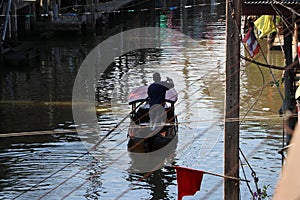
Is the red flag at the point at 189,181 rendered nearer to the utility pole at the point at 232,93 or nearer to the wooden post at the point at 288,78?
the utility pole at the point at 232,93

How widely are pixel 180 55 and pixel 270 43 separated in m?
5.14

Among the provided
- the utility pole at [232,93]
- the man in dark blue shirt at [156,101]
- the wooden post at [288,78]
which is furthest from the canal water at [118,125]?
the utility pole at [232,93]

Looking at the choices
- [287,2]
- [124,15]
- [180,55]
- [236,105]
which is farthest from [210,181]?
[124,15]

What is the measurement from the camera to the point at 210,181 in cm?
1198

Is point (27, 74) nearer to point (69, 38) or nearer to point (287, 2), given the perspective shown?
point (69, 38)

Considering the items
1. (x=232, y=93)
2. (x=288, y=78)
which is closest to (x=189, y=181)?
(x=232, y=93)

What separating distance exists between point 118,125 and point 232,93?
9.60 meters

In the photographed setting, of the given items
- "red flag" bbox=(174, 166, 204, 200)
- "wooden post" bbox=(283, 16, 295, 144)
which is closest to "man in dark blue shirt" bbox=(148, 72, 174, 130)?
"wooden post" bbox=(283, 16, 295, 144)

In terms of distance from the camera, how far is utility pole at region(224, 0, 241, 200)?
5.69m

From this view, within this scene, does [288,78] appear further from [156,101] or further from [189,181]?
[189,181]

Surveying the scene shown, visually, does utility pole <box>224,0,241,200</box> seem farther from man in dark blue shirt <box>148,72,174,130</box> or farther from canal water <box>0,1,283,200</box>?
man in dark blue shirt <box>148,72,174,130</box>

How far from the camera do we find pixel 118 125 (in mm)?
15359

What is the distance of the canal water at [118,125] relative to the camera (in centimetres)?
1190

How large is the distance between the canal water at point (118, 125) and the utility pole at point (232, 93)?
1.02 meters
